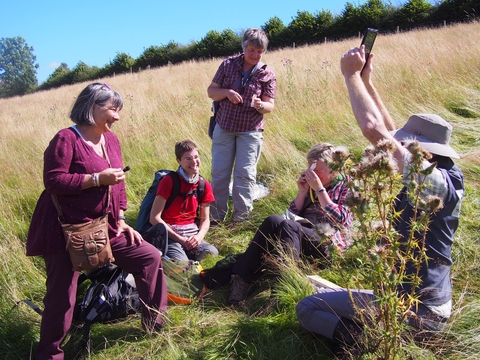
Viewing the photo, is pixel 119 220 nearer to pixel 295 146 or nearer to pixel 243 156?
pixel 243 156

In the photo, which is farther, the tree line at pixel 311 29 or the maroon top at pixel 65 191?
the tree line at pixel 311 29

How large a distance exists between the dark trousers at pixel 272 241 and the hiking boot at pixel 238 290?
0.04 metres

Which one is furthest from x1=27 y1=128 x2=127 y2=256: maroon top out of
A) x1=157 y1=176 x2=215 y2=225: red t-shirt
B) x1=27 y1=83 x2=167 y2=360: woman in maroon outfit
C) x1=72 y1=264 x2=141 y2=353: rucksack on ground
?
x1=157 y1=176 x2=215 y2=225: red t-shirt

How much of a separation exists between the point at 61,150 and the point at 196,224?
6.92 feet

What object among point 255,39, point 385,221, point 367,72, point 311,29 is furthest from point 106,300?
point 311,29

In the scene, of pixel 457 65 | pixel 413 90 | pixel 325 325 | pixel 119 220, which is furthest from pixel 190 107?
pixel 325 325

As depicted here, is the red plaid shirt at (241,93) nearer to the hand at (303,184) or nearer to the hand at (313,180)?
the hand at (303,184)

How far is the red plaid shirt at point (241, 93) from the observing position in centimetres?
455

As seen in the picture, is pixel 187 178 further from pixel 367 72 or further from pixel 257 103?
pixel 367 72

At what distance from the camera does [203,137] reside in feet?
21.7

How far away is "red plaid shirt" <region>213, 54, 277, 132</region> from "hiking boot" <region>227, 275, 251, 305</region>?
178 cm

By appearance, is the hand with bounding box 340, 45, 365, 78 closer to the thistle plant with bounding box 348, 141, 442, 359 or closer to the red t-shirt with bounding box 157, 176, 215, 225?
the thistle plant with bounding box 348, 141, 442, 359

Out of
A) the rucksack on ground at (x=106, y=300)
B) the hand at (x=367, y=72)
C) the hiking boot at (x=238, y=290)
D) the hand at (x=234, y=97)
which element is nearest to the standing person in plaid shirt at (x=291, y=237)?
the hiking boot at (x=238, y=290)

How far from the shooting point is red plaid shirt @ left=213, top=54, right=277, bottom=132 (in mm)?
4555
